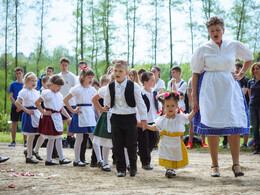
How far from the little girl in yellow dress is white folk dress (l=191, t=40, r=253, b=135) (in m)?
0.43

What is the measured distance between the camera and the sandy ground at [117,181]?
4320 millimetres

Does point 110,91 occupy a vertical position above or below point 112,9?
below

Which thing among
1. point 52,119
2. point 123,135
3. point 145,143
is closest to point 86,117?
point 52,119

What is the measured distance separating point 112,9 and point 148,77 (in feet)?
51.7

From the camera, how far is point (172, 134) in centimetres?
566

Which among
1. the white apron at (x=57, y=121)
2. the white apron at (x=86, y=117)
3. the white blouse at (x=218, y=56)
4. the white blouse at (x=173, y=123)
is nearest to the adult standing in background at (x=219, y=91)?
the white blouse at (x=218, y=56)

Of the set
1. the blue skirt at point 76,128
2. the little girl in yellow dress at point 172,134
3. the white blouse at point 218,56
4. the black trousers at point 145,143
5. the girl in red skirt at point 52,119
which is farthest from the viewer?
the girl in red skirt at point 52,119

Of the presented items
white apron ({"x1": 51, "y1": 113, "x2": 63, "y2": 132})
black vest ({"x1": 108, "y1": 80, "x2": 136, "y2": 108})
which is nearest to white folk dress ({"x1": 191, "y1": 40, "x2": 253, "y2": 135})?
black vest ({"x1": 108, "y1": 80, "x2": 136, "y2": 108})

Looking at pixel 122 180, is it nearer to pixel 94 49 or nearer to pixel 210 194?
pixel 210 194

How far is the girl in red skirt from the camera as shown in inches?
275

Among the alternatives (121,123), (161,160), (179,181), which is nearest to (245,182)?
(179,181)

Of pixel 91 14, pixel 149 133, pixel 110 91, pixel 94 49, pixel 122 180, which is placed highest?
pixel 91 14

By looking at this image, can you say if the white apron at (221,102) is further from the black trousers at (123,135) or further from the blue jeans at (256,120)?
the blue jeans at (256,120)

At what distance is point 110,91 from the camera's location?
5730 millimetres
